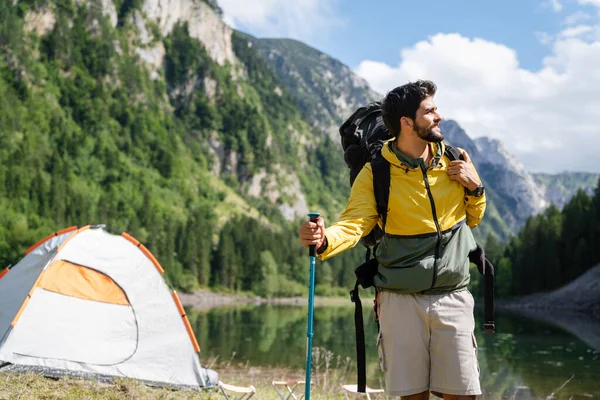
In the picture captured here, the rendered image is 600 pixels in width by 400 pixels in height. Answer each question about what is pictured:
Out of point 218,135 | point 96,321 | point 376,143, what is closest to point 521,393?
point 96,321

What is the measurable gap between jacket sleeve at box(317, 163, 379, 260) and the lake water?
8.59 m

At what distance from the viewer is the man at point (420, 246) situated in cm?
411

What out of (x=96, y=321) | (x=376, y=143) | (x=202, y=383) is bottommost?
(x=202, y=383)

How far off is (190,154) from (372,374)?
470 ft

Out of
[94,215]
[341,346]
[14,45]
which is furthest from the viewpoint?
[14,45]

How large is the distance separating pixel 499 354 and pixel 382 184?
2678 centimetres

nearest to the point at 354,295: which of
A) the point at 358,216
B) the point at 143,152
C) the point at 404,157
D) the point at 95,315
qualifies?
the point at 358,216

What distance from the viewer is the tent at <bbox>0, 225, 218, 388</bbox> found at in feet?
31.5

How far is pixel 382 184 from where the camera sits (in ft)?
14.4

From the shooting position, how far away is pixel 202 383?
34.4 ft

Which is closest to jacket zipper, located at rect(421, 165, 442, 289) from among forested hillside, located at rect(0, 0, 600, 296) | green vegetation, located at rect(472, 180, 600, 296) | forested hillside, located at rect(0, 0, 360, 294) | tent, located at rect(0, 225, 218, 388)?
tent, located at rect(0, 225, 218, 388)

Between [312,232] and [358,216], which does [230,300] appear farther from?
[312,232]

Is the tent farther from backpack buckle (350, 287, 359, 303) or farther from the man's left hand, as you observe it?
the man's left hand

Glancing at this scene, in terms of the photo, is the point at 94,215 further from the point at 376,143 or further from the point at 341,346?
the point at 376,143
